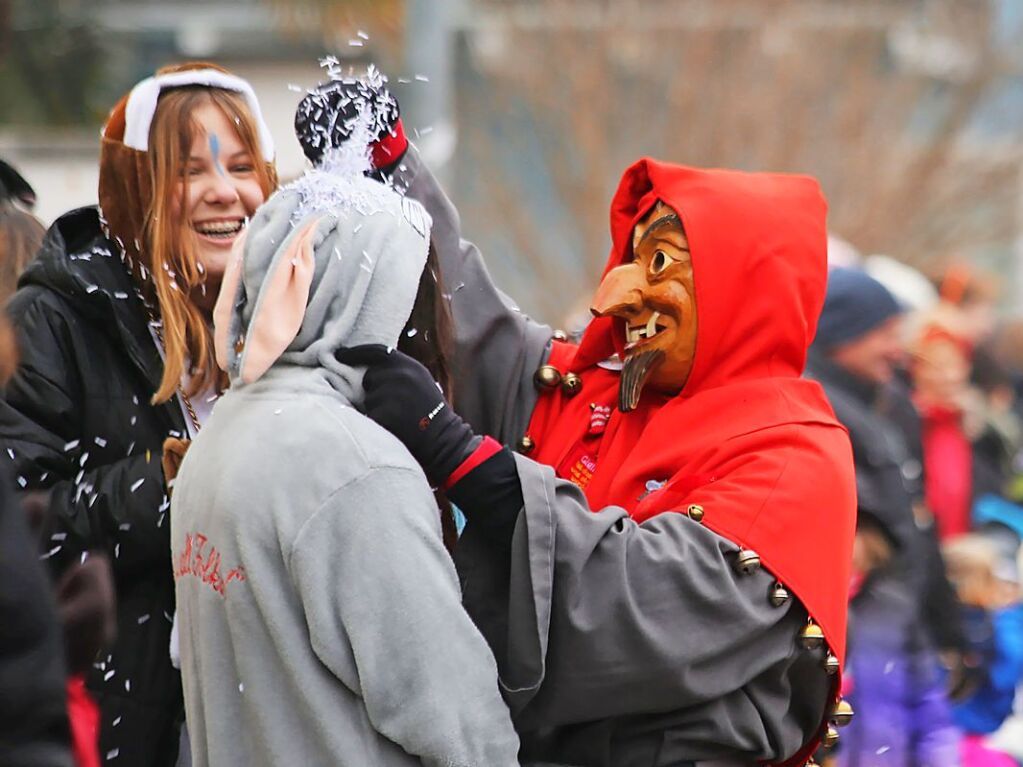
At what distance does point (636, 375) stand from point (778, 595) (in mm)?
534

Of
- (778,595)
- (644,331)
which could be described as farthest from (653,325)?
A: (778,595)

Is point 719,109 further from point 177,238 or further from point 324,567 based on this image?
point 324,567

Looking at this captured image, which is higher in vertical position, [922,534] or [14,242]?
[14,242]

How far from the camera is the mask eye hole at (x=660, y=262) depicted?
132 inches

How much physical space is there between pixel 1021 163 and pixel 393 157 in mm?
13775

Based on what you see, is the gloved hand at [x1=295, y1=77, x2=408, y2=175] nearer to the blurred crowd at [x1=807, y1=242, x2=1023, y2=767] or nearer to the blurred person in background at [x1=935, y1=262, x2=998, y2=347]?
the blurred crowd at [x1=807, y1=242, x2=1023, y2=767]

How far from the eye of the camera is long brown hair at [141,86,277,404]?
3609 millimetres

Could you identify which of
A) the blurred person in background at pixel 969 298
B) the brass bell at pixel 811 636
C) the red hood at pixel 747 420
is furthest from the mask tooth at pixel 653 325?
the blurred person in background at pixel 969 298

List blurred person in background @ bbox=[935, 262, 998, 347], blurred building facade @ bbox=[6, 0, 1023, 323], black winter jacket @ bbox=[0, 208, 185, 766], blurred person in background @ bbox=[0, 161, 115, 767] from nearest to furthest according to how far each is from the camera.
→ blurred person in background @ bbox=[0, 161, 115, 767], black winter jacket @ bbox=[0, 208, 185, 766], blurred person in background @ bbox=[935, 262, 998, 347], blurred building facade @ bbox=[6, 0, 1023, 323]

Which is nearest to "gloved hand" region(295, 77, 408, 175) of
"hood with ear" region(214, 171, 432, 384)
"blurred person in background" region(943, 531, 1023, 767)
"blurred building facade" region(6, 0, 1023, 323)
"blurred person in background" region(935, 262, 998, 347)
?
"hood with ear" region(214, 171, 432, 384)

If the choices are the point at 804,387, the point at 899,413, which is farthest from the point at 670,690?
the point at 899,413

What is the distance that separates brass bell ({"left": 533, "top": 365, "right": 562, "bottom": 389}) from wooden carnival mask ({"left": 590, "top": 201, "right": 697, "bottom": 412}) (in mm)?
215

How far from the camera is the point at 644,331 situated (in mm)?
3389

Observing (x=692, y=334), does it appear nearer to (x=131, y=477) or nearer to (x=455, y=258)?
(x=455, y=258)
